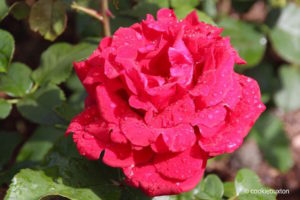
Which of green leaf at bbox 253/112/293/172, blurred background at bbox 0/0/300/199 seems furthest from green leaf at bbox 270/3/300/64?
green leaf at bbox 253/112/293/172

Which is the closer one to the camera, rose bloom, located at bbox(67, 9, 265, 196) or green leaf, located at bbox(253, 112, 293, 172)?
rose bloom, located at bbox(67, 9, 265, 196)

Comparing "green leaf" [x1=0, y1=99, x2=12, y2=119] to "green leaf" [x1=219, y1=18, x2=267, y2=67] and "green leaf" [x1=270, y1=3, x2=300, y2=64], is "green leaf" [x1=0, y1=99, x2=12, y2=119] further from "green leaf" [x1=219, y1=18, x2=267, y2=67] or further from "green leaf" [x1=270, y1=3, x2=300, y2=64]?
"green leaf" [x1=270, y1=3, x2=300, y2=64]

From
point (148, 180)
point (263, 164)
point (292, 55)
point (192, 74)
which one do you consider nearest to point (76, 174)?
point (148, 180)

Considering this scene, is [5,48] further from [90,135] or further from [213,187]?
[213,187]

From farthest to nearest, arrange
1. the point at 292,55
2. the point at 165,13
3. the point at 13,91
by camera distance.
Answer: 1. the point at 292,55
2. the point at 13,91
3. the point at 165,13

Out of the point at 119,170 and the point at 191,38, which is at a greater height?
the point at 191,38

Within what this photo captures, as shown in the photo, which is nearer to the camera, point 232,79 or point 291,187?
point 232,79

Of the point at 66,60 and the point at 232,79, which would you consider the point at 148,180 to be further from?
the point at 66,60
